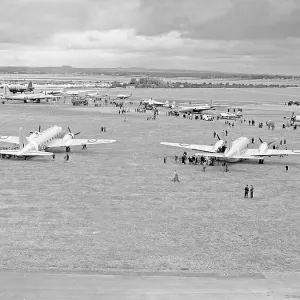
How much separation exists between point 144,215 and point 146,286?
11.5 m

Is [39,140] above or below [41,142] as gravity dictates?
above

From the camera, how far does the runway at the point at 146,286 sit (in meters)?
20.3

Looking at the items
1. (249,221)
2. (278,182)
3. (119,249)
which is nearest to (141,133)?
(278,182)

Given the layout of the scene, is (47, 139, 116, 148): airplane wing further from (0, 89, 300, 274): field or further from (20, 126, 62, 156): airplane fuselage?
(0, 89, 300, 274): field

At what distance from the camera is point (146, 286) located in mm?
21250

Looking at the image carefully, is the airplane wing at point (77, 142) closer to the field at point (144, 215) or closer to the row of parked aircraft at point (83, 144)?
the row of parked aircraft at point (83, 144)

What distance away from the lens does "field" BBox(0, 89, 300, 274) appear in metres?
24.7

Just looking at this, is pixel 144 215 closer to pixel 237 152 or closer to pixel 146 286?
pixel 146 286

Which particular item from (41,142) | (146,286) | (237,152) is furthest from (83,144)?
(146,286)

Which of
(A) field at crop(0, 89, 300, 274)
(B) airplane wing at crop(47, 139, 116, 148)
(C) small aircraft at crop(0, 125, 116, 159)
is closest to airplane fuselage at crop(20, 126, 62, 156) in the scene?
(C) small aircraft at crop(0, 125, 116, 159)

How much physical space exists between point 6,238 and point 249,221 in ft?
52.5

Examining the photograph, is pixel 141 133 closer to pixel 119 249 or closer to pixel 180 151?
pixel 180 151

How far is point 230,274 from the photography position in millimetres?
22891

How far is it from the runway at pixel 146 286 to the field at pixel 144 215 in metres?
1.07
